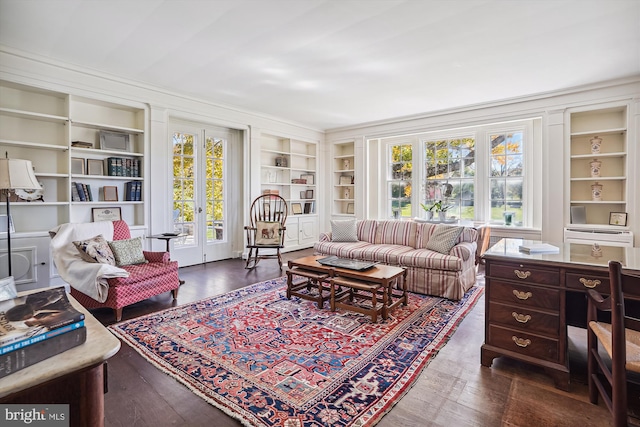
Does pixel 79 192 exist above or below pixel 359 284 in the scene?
above

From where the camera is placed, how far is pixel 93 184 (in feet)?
13.8

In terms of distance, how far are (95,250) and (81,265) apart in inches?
7.3

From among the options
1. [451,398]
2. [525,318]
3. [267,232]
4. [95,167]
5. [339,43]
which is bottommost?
[451,398]

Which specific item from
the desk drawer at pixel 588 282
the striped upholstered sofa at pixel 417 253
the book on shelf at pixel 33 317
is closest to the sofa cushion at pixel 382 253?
the striped upholstered sofa at pixel 417 253

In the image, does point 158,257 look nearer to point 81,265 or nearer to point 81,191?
point 81,265

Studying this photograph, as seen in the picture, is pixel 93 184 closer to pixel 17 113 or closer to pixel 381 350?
pixel 17 113

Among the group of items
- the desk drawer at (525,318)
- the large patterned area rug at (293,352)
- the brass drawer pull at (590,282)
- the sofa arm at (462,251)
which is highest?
the brass drawer pull at (590,282)

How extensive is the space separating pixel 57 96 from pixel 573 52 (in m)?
5.93

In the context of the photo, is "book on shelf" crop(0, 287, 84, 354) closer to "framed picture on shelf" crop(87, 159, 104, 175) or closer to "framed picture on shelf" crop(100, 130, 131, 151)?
"framed picture on shelf" crop(87, 159, 104, 175)

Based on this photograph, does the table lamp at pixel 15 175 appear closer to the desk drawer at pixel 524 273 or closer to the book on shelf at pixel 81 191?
the book on shelf at pixel 81 191

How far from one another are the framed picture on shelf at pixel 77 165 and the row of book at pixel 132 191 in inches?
20.9

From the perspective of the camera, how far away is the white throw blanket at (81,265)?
112 inches

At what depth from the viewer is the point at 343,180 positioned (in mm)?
7438

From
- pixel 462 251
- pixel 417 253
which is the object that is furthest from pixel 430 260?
pixel 462 251
